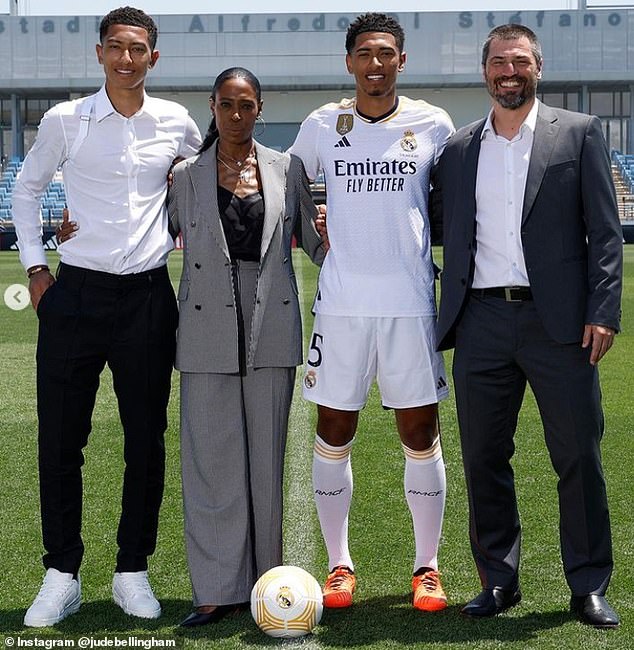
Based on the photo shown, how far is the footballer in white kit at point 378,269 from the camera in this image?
4.42 metres

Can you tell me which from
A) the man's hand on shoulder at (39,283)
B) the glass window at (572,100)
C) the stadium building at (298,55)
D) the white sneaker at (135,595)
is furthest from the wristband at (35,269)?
the glass window at (572,100)

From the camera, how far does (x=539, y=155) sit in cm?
423

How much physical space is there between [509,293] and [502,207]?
1.03 ft

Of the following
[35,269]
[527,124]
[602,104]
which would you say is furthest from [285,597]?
[602,104]

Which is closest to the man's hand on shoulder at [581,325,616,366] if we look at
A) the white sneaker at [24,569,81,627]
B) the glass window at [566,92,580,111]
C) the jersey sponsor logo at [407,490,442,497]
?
the jersey sponsor logo at [407,490,442,497]

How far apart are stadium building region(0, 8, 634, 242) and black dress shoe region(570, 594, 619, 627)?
43.4m

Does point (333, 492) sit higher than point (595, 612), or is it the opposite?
point (333, 492)

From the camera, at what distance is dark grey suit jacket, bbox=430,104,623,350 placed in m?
4.16

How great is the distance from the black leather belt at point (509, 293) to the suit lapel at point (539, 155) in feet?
0.85

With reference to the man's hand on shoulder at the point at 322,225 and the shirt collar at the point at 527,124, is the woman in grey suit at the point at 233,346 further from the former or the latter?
the shirt collar at the point at 527,124

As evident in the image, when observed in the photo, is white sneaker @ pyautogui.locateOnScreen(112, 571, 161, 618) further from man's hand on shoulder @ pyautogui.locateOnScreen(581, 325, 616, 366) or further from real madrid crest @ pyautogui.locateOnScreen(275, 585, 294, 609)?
man's hand on shoulder @ pyautogui.locateOnScreen(581, 325, 616, 366)

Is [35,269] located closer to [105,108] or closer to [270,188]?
[105,108]

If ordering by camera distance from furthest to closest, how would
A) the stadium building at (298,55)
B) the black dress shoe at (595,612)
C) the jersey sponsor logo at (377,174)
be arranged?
the stadium building at (298,55), the jersey sponsor logo at (377,174), the black dress shoe at (595,612)

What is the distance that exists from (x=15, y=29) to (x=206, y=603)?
4764cm
